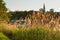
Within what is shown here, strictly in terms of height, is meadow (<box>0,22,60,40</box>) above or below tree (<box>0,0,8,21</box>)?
above

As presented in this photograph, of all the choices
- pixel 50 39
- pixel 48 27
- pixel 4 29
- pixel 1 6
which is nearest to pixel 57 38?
pixel 50 39

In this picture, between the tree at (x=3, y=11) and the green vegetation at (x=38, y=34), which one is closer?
the green vegetation at (x=38, y=34)


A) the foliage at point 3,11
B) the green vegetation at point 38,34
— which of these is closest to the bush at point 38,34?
the green vegetation at point 38,34

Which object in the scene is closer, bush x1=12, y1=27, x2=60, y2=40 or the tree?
bush x1=12, y1=27, x2=60, y2=40

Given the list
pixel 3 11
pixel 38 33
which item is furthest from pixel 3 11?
pixel 38 33

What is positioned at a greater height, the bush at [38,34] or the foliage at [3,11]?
the bush at [38,34]

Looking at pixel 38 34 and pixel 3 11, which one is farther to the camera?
pixel 3 11

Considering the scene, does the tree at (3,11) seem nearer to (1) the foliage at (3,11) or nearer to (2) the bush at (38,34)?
(1) the foliage at (3,11)

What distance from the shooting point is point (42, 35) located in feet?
33.8

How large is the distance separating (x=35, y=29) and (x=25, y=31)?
1.57ft

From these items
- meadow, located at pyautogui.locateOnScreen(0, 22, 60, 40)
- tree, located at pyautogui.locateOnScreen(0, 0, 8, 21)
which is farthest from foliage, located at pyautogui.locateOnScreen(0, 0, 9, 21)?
meadow, located at pyautogui.locateOnScreen(0, 22, 60, 40)

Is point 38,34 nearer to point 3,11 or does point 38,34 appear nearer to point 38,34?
point 38,34

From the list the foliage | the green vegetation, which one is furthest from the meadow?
the foliage

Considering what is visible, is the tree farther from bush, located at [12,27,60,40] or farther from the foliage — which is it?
bush, located at [12,27,60,40]
